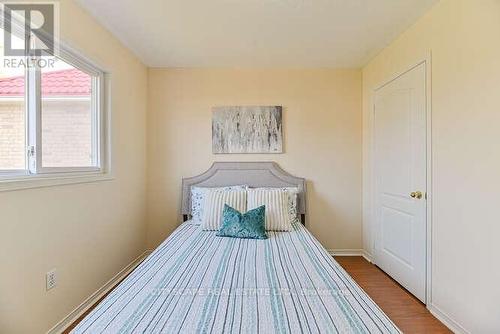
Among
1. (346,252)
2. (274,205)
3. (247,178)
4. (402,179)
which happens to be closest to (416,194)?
(402,179)

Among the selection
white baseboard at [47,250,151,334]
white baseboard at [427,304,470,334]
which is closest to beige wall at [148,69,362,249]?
white baseboard at [47,250,151,334]

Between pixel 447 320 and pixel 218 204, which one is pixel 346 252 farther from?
pixel 218 204

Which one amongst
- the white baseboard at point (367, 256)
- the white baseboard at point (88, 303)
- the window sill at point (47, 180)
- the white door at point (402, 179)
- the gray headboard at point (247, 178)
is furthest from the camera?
the gray headboard at point (247, 178)

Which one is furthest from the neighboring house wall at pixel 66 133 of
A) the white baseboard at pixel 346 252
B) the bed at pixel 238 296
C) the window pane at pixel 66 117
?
the white baseboard at pixel 346 252

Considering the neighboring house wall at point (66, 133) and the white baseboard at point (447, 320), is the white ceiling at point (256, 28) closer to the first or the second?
the neighboring house wall at point (66, 133)

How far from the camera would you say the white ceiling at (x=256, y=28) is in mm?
2166

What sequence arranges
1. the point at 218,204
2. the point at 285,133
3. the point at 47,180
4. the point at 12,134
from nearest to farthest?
the point at 12,134
the point at 47,180
the point at 218,204
the point at 285,133

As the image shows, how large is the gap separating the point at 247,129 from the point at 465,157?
7.12 ft

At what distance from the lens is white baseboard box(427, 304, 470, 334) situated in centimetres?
193

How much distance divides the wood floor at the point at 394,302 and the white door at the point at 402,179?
0.26 ft

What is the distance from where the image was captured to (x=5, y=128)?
167cm

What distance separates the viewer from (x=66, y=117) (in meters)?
2.22

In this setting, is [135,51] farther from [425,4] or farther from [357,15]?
[425,4]

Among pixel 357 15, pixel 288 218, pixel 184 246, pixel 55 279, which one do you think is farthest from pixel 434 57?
pixel 55 279
